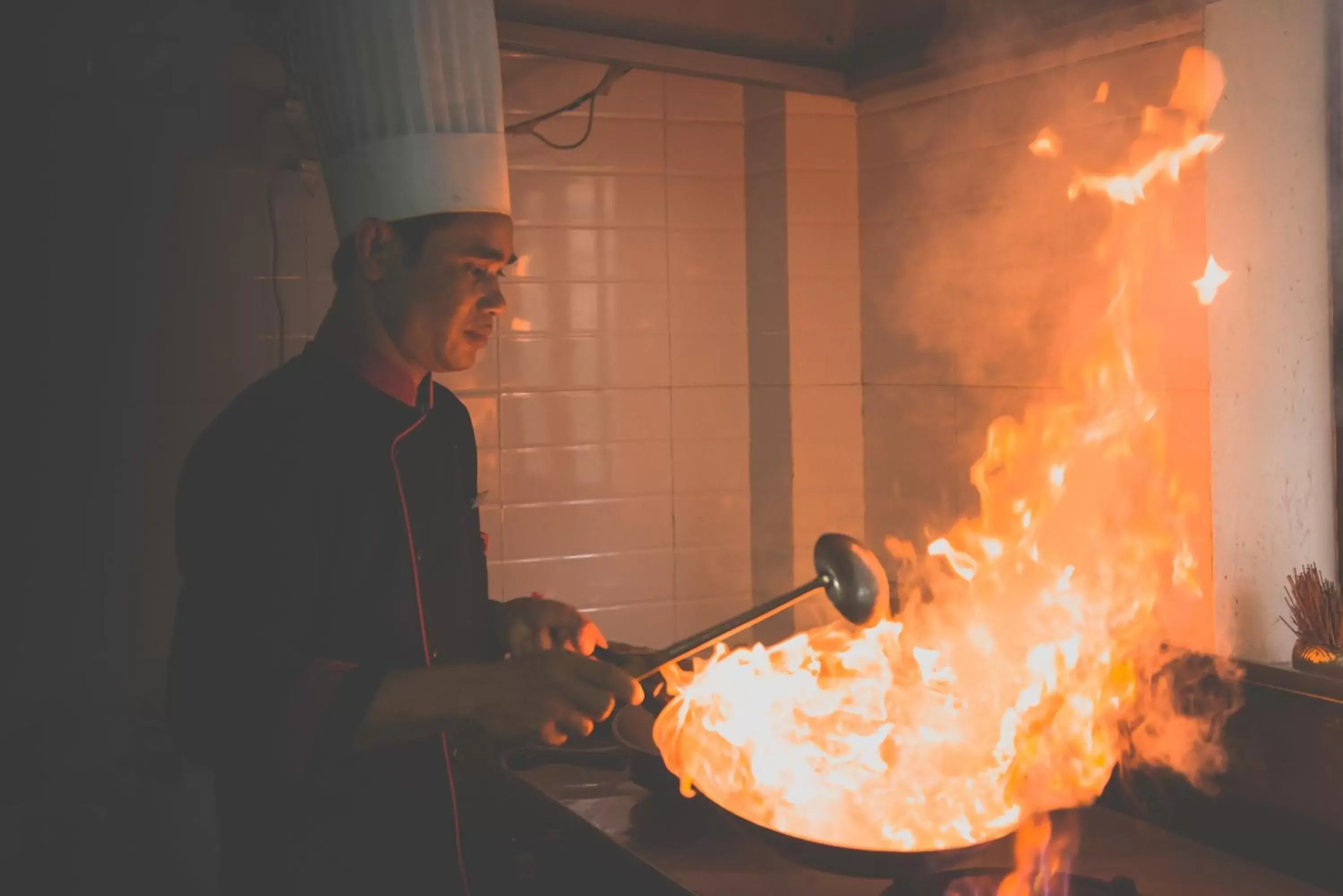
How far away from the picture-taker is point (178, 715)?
5.31 ft

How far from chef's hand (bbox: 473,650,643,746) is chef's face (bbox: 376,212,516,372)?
1.91 feet

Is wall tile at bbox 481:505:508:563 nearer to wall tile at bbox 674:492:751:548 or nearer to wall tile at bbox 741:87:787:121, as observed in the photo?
wall tile at bbox 674:492:751:548

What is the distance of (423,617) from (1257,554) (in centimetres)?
153

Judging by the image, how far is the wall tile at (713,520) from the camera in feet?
10.8

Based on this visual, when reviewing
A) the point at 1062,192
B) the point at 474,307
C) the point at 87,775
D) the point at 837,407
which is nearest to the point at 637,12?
the point at 474,307

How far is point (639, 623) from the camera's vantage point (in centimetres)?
326

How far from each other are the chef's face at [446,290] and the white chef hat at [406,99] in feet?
0.17

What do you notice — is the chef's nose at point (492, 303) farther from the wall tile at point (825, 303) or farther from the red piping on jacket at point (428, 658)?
the wall tile at point (825, 303)

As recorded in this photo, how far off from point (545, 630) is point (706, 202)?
5.25 feet

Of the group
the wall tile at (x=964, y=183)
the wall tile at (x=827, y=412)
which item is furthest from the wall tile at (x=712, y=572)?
the wall tile at (x=964, y=183)

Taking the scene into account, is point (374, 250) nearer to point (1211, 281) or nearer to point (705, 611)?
point (1211, 281)

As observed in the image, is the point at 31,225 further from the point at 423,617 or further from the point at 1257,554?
the point at 1257,554

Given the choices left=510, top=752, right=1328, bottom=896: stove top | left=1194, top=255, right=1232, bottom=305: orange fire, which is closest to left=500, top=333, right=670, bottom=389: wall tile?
left=510, top=752, right=1328, bottom=896: stove top

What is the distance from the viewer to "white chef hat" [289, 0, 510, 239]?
1.90m
